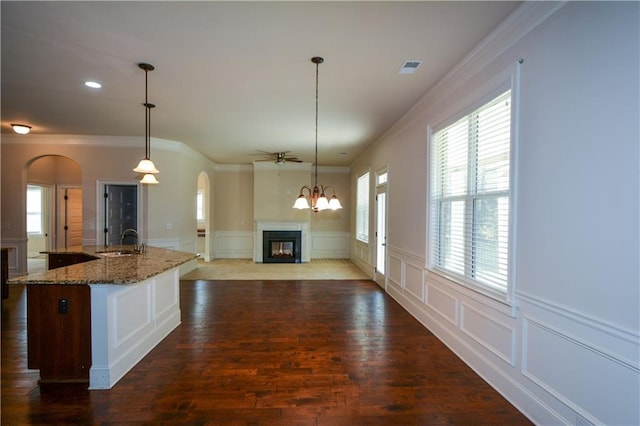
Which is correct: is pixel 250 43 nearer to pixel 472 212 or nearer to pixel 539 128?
pixel 539 128

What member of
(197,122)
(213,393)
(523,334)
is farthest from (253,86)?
(523,334)

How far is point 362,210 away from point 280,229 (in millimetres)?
2505

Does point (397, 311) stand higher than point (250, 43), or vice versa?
point (250, 43)

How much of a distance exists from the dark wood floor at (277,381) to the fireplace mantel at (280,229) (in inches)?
176

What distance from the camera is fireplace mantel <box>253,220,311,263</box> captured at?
8.70m

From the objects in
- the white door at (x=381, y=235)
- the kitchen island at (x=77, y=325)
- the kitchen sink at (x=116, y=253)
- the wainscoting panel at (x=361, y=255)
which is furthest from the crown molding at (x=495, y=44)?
the kitchen sink at (x=116, y=253)

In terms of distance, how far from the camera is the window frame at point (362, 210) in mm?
7452

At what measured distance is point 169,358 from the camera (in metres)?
3.00

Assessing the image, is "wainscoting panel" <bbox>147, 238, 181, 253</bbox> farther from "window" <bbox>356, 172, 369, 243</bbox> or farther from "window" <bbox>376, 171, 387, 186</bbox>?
"window" <bbox>376, 171, 387, 186</bbox>

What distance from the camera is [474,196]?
2.87 metres

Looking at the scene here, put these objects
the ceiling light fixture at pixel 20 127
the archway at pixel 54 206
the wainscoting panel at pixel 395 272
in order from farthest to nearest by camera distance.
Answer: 1. the archway at pixel 54 206
2. the ceiling light fixture at pixel 20 127
3. the wainscoting panel at pixel 395 272

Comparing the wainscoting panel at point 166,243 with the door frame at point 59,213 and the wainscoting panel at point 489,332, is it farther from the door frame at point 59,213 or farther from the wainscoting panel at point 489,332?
the wainscoting panel at point 489,332

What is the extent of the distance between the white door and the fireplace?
3075 millimetres

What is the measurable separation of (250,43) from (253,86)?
37.2 inches
